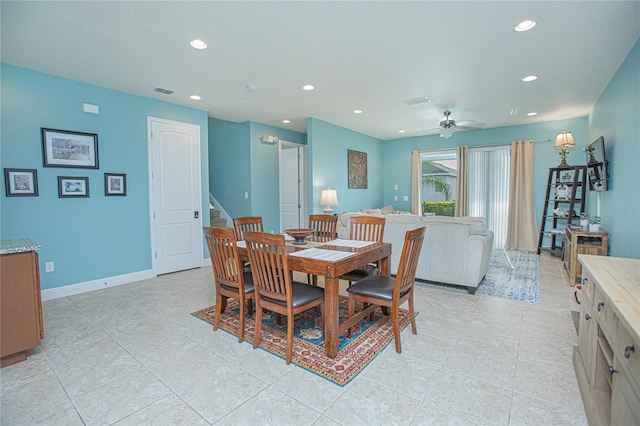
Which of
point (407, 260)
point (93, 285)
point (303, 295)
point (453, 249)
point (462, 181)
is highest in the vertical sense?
point (462, 181)

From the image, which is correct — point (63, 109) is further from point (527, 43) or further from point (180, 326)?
point (527, 43)

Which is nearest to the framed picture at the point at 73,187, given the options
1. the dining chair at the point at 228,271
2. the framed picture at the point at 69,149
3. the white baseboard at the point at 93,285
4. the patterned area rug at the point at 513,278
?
the framed picture at the point at 69,149

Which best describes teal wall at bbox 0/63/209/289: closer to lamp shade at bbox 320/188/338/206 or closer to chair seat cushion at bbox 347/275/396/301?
lamp shade at bbox 320/188/338/206

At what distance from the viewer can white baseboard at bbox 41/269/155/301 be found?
3566 millimetres

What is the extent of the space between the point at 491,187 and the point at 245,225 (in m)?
5.74

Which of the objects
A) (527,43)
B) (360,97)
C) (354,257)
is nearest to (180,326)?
(354,257)

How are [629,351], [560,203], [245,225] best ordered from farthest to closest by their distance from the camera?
[560,203]
[245,225]
[629,351]

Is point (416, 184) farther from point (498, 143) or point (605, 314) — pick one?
point (605, 314)

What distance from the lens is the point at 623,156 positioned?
3199 millimetres

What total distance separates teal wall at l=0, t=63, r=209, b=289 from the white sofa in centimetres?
368

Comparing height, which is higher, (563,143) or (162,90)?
(162,90)

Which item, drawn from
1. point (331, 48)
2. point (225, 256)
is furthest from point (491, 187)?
point (225, 256)

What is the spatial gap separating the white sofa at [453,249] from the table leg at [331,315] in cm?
208

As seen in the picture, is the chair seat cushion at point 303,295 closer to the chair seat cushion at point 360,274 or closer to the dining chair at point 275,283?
the dining chair at point 275,283
